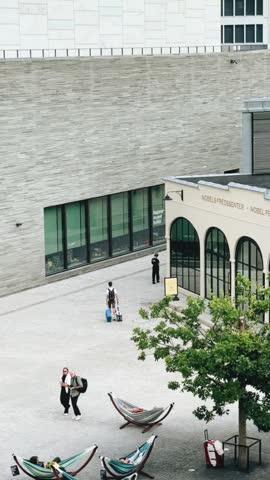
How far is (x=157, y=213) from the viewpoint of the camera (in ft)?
191

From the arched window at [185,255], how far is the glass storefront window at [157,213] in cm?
975

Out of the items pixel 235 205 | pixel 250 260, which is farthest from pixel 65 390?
pixel 235 205

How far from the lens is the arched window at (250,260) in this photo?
1644 inches

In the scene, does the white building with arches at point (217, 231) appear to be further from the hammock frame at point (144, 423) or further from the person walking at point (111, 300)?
the hammock frame at point (144, 423)

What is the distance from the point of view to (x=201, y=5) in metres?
65.1

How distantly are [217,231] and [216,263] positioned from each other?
51.1 inches

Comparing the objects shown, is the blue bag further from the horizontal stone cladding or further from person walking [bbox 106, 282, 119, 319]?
the horizontal stone cladding

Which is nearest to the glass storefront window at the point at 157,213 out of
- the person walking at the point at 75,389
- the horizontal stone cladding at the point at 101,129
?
the horizontal stone cladding at the point at 101,129

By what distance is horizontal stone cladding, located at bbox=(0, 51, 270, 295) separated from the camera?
161 ft

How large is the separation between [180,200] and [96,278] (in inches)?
284

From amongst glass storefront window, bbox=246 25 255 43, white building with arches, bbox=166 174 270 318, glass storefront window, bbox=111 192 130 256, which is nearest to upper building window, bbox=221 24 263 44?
glass storefront window, bbox=246 25 255 43

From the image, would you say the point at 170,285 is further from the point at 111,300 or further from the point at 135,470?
the point at 135,470

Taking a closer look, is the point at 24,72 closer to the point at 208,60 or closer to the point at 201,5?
the point at 208,60

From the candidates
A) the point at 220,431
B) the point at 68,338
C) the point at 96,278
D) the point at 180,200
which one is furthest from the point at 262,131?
the point at 220,431
